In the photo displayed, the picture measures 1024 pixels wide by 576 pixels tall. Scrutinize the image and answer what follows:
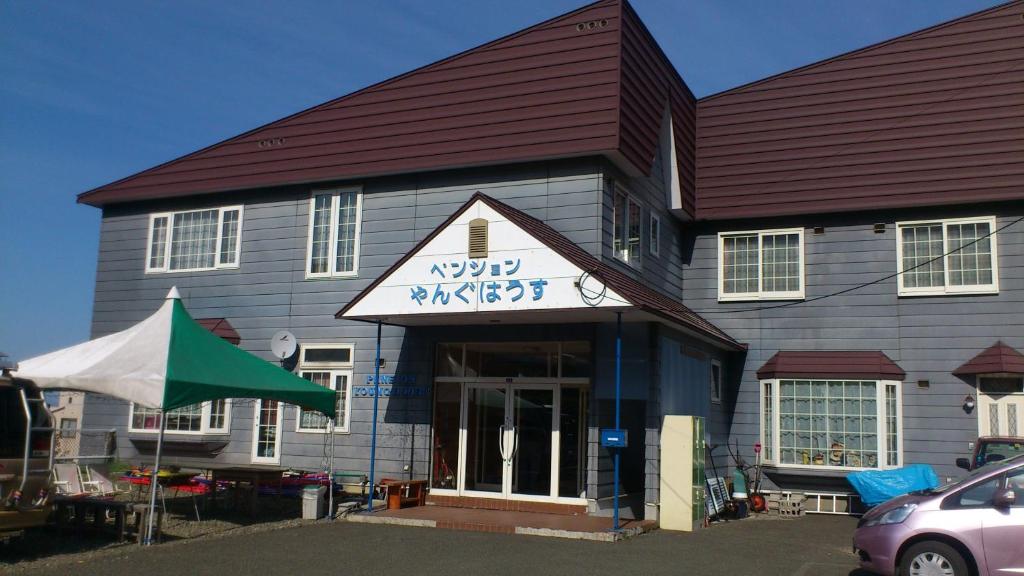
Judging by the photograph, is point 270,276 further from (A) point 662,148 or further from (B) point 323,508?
(A) point 662,148

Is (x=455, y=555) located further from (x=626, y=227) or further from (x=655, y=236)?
(x=655, y=236)

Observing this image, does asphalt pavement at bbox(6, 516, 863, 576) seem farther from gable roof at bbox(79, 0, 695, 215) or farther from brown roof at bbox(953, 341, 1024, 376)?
gable roof at bbox(79, 0, 695, 215)

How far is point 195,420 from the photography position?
703 inches

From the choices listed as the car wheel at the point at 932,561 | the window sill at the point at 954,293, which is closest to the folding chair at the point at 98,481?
the car wheel at the point at 932,561

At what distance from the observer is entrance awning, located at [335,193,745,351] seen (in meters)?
12.4

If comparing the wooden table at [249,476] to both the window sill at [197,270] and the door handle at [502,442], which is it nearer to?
the door handle at [502,442]

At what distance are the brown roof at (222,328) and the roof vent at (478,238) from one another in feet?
22.9

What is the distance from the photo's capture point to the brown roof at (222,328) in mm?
17859

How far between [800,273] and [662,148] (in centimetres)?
375

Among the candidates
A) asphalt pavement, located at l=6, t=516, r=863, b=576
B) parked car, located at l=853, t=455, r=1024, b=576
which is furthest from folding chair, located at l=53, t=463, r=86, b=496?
parked car, located at l=853, t=455, r=1024, b=576

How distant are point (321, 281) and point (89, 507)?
21.4ft

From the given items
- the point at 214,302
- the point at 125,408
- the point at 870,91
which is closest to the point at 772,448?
the point at 870,91

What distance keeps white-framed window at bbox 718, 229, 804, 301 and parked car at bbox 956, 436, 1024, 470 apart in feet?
A: 15.5

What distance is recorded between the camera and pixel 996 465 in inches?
357
